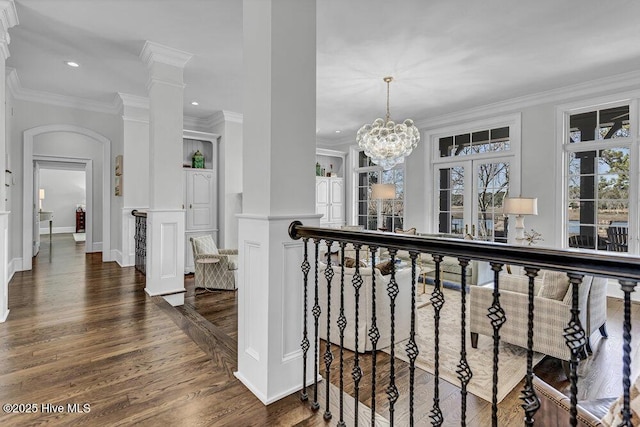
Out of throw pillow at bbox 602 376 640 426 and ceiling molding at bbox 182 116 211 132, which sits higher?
ceiling molding at bbox 182 116 211 132

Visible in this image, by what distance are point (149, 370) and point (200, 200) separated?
14.2 feet

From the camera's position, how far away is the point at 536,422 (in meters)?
1.30

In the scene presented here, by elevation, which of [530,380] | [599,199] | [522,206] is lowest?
[530,380]

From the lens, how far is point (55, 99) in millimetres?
5457

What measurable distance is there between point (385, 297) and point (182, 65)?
11.6ft

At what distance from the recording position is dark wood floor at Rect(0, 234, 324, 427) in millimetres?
1700

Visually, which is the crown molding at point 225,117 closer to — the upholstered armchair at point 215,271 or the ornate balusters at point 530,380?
the upholstered armchair at point 215,271

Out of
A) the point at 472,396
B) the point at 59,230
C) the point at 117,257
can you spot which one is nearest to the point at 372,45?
the point at 472,396

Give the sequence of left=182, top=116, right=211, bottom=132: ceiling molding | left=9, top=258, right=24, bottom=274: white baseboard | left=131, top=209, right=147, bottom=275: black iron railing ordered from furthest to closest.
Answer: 1. left=182, top=116, right=211, bottom=132: ceiling molding
2. left=131, top=209, right=147, bottom=275: black iron railing
3. left=9, top=258, right=24, bottom=274: white baseboard

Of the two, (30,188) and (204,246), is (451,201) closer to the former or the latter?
(204,246)

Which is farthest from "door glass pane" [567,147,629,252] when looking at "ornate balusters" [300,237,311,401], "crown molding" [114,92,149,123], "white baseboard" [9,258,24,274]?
"white baseboard" [9,258,24,274]

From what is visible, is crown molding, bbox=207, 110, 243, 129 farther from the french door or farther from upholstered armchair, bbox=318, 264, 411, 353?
upholstered armchair, bbox=318, 264, 411, 353

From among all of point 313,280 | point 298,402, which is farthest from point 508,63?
point 298,402

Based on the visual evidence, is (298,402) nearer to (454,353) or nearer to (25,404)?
(25,404)
